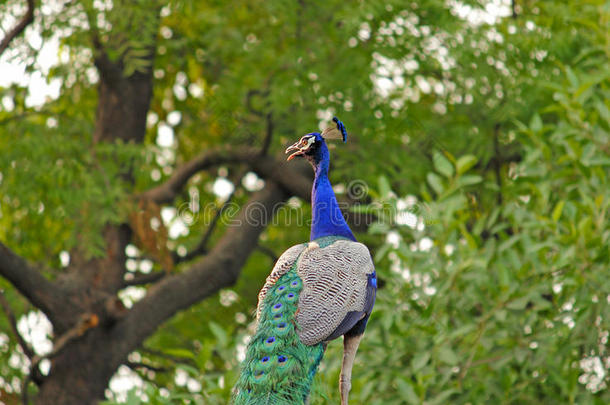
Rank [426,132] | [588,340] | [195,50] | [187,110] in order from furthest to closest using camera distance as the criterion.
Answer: [187,110] < [195,50] < [426,132] < [588,340]

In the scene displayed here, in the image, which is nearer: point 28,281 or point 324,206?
point 324,206

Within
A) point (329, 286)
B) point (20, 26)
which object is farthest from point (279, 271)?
point (20, 26)

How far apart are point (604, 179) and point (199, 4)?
6.17 m

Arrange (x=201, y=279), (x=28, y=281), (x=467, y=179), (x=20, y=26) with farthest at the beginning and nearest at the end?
(x=201, y=279) → (x=28, y=281) → (x=20, y=26) → (x=467, y=179)

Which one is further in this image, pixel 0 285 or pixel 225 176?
pixel 225 176

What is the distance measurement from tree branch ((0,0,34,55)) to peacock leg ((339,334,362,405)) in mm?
4460

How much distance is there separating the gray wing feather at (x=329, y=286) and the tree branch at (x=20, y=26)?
4131 mm

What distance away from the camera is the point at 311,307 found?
358cm

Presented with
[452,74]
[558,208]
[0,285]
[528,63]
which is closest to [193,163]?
[0,285]

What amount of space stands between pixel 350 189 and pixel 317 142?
406 centimetres

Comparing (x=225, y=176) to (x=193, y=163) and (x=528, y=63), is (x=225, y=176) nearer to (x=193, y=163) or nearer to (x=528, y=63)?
(x=193, y=163)

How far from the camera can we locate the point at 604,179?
5.74 meters

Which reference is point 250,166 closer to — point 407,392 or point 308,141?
point 407,392

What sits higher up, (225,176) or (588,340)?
(588,340)
